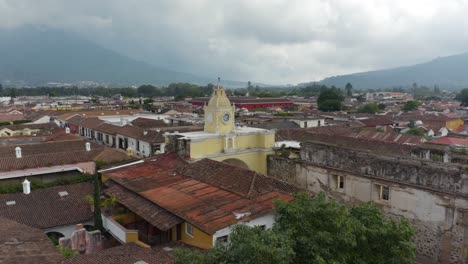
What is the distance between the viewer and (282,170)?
23234 millimetres

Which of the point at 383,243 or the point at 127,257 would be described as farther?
the point at 127,257

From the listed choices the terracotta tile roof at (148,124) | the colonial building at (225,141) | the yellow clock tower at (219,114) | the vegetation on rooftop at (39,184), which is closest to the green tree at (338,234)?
the colonial building at (225,141)

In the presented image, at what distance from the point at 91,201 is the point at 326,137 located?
20294mm

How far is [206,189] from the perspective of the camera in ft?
53.9

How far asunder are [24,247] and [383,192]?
45.8 feet

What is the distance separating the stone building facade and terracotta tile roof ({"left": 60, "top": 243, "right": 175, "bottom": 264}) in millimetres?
9590

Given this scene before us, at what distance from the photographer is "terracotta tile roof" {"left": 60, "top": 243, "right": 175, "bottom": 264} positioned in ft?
38.8

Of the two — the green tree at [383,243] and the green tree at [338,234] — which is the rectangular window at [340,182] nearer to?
the green tree at [338,234]

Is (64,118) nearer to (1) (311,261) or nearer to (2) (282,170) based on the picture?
(2) (282,170)

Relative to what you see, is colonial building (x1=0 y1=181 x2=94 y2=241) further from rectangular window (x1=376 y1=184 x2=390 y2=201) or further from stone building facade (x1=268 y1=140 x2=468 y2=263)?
rectangular window (x1=376 y1=184 x2=390 y2=201)

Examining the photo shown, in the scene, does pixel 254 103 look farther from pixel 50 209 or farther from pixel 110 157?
pixel 50 209

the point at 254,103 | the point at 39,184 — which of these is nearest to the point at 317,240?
the point at 39,184

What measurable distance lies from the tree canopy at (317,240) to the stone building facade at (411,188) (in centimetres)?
627

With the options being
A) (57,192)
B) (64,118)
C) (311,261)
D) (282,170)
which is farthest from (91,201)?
(64,118)
